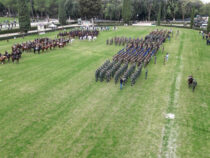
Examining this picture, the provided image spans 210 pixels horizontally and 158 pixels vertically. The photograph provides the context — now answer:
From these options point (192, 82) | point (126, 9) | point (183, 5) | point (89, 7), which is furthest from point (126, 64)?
point (183, 5)

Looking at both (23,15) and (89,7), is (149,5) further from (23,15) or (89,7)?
(23,15)

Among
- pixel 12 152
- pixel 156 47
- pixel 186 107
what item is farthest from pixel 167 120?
pixel 156 47

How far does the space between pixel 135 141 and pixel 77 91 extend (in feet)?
26.7

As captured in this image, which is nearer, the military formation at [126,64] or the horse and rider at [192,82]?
the horse and rider at [192,82]

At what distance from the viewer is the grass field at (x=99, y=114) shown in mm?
10484

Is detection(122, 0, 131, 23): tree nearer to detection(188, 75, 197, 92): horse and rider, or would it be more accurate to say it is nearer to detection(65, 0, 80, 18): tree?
detection(65, 0, 80, 18): tree

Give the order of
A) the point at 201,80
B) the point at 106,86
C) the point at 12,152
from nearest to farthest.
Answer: the point at 12,152
the point at 106,86
the point at 201,80

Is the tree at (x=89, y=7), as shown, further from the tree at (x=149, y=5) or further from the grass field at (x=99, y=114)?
the grass field at (x=99, y=114)

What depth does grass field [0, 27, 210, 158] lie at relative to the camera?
10484mm

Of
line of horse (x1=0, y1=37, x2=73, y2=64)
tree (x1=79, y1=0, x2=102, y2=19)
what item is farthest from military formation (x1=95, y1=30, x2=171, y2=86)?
tree (x1=79, y1=0, x2=102, y2=19)

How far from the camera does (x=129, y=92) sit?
674 inches

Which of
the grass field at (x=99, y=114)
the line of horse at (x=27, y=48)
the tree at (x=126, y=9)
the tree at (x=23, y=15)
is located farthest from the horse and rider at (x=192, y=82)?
the tree at (x=126, y=9)

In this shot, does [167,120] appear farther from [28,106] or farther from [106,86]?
[28,106]

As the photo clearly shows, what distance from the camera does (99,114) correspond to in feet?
45.0
